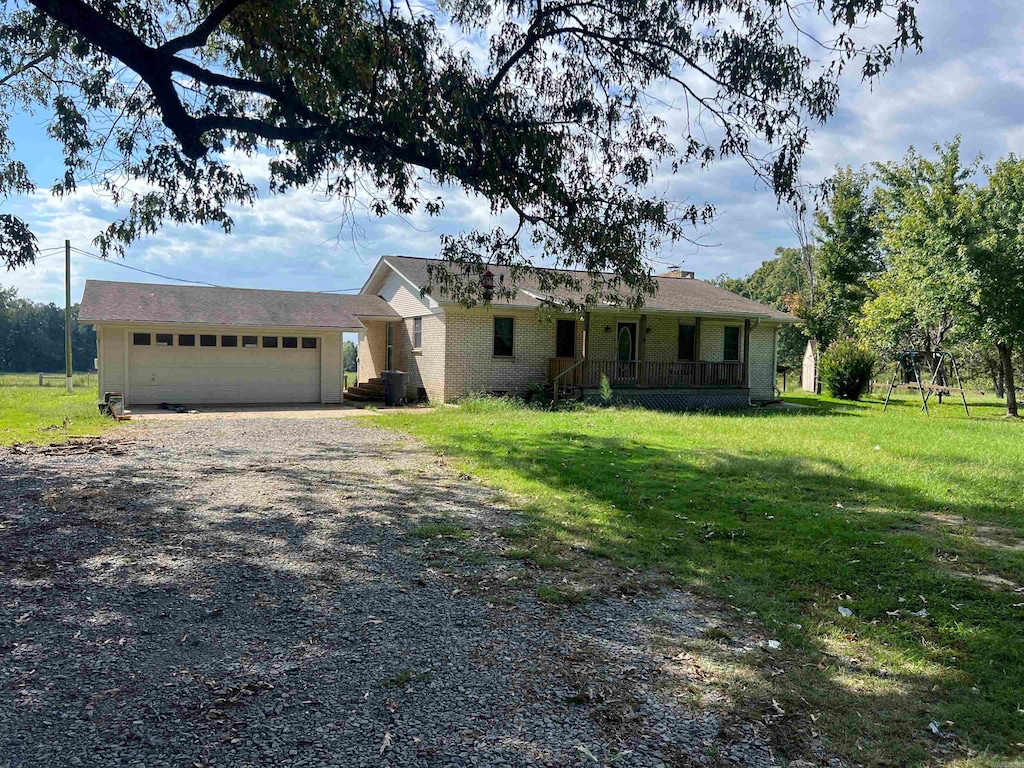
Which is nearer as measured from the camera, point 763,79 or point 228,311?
point 763,79

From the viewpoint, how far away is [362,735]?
2.81 metres

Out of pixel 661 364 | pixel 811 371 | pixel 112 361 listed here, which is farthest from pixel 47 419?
pixel 811 371

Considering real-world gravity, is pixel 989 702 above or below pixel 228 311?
below

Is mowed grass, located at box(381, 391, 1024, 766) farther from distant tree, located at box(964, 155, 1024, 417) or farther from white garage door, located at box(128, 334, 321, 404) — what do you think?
white garage door, located at box(128, 334, 321, 404)

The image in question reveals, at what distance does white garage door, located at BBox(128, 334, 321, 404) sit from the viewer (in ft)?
58.0

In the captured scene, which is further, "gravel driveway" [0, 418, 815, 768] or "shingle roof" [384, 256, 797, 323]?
"shingle roof" [384, 256, 797, 323]

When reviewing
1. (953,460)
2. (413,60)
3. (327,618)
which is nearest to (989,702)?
(327,618)

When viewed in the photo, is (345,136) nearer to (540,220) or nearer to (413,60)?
(413,60)

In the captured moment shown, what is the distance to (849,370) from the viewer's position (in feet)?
89.9

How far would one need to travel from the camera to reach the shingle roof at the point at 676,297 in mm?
19484

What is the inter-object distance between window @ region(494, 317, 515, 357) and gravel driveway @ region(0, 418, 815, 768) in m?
12.5

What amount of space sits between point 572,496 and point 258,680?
15.6 ft

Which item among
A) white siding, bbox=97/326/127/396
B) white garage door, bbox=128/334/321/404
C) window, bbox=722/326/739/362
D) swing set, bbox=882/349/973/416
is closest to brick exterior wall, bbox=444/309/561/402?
white garage door, bbox=128/334/321/404

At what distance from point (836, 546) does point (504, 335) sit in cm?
1426
